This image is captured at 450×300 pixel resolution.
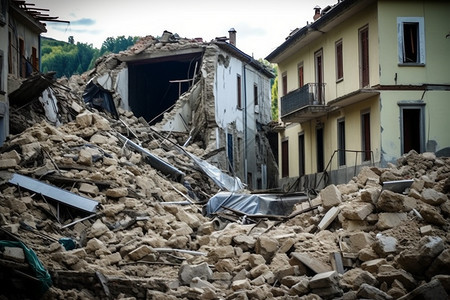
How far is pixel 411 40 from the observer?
83.2ft

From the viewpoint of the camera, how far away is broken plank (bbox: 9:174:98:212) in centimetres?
1942

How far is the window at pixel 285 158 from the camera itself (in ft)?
116

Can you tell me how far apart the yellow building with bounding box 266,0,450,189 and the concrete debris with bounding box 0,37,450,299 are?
459cm

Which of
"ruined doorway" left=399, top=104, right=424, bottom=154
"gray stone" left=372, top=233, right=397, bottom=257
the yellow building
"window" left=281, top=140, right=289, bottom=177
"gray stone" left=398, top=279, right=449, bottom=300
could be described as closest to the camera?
"gray stone" left=398, top=279, right=449, bottom=300

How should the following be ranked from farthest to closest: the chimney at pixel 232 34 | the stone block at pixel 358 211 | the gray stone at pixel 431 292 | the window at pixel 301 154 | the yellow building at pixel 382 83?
1. the chimney at pixel 232 34
2. the window at pixel 301 154
3. the yellow building at pixel 382 83
4. the stone block at pixel 358 211
5. the gray stone at pixel 431 292

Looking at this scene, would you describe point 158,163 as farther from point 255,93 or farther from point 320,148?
point 255,93

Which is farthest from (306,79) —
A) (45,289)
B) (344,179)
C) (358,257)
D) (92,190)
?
(45,289)

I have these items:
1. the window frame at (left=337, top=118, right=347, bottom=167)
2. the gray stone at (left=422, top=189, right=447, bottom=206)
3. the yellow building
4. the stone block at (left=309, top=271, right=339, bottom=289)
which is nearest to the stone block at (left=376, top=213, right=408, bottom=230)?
the gray stone at (left=422, top=189, right=447, bottom=206)

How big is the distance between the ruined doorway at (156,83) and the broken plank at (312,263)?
72.6 ft

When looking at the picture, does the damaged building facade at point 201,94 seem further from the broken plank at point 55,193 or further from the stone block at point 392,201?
the stone block at point 392,201

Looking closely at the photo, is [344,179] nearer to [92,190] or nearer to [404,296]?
[92,190]

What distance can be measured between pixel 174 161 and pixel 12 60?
7335mm

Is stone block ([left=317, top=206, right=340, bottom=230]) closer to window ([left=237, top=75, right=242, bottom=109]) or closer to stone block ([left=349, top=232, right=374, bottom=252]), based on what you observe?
stone block ([left=349, top=232, right=374, bottom=252])

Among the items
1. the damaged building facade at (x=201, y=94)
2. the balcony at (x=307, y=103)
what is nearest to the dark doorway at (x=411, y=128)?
the balcony at (x=307, y=103)
